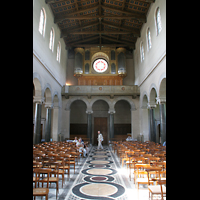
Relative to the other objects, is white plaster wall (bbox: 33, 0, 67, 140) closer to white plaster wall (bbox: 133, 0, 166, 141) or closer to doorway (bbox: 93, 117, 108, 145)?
doorway (bbox: 93, 117, 108, 145)

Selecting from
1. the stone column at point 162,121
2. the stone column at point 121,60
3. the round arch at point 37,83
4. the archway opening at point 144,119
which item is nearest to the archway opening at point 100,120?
the stone column at point 121,60

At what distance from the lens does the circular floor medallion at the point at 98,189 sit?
542 centimetres

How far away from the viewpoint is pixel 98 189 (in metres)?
5.78

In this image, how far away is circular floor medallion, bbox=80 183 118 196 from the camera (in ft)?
17.8

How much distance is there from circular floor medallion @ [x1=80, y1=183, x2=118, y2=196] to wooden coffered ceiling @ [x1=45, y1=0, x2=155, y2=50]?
13830mm

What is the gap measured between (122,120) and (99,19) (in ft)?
41.5

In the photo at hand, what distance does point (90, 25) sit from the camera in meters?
20.4

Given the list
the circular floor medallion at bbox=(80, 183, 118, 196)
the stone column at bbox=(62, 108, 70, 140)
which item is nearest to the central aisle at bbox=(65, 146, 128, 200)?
the circular floor medallion at bbox=(80, 183, 118, 196)

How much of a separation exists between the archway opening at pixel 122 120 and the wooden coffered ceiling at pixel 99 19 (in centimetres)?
771

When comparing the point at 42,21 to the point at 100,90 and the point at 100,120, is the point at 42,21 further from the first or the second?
the point at 100,120

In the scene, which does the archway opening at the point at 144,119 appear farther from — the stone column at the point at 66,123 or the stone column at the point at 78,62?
the stone column at the point at 78,62

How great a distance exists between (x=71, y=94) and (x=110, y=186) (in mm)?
16745
